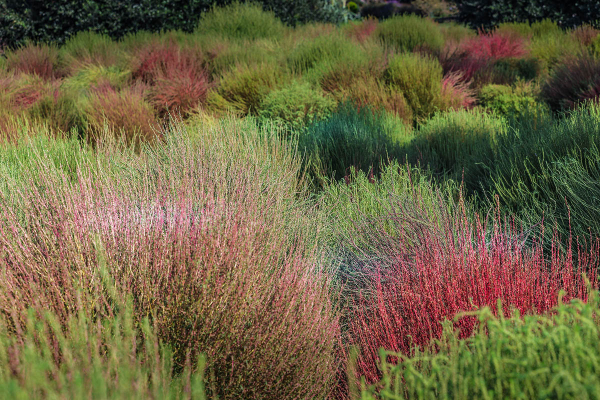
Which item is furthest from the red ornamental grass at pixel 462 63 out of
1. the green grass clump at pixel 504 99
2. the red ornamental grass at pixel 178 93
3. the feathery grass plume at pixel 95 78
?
the feathery grass plume at pixel 95 78

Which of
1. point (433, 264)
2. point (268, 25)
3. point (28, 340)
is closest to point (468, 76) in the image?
point (268, 25)

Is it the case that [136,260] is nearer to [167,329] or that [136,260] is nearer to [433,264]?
[167,329]

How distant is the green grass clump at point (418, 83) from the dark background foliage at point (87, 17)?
6.08 m

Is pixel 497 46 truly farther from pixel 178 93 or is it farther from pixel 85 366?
pixel 85 366

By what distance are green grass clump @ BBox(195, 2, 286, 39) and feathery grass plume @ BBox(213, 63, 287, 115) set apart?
11.7ft

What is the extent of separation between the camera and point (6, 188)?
320cm

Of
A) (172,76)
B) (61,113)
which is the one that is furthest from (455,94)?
(61,113)

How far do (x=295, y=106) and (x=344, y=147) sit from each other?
4.17 feet

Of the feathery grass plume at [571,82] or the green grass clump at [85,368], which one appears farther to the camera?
the feathery grass plume at [571,82]

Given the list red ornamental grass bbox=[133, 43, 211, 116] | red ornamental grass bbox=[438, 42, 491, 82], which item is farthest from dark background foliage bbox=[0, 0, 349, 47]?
red ornamental grass bbox=[438, 42, 491, 82]

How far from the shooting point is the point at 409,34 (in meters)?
10.2

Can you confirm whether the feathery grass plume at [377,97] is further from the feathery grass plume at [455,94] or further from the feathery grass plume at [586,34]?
the feathery grass plume at [586,34]

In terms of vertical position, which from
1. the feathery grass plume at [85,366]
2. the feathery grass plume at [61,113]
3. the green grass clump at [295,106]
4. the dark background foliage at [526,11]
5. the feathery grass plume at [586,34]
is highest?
the dark background foliage at [526,11]

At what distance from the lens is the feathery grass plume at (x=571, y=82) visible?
6137 mm
